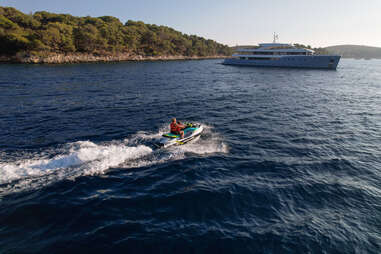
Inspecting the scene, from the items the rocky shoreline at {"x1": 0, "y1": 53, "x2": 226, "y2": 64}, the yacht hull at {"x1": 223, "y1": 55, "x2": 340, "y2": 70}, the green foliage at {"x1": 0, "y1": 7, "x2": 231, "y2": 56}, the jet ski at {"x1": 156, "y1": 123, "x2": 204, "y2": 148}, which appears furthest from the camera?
the green foliage at {"x1": 0, "y1": 7, "x2": 231, "y2": 56}

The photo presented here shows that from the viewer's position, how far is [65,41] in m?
97.8

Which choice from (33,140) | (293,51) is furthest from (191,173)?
(293,51)

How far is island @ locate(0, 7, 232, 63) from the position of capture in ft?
278

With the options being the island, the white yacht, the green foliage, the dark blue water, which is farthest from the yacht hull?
the green foliage

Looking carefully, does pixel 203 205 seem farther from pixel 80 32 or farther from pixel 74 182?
pixel 80 32

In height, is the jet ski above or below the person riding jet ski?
below

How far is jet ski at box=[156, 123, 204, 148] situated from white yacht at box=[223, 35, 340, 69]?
286ft

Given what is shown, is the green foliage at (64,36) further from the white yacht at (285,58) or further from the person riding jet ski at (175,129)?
the person riding jet ski at (175,129)

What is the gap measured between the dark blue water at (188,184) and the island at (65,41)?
3255 inches

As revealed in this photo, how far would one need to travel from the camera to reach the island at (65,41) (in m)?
84.7

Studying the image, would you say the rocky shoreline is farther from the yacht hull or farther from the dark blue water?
the dark blue water

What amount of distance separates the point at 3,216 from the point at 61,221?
261cm

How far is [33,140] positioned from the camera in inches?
664

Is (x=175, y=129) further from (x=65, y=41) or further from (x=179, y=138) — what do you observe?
(x=65, y=41)
